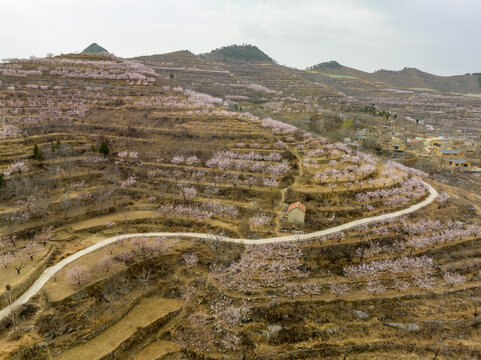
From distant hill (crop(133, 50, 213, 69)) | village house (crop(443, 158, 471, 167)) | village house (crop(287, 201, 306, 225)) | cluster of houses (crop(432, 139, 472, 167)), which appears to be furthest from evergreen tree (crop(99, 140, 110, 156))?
village house (crop(443, 158, 471, 167))

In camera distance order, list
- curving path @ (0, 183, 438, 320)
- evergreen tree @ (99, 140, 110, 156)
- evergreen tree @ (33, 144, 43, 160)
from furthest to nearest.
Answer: evergreen tree @ (99, 140, 110, 156) < evergreen tree @ (33, 144, 43, 160) < curving path @ (0, 183, 438, 320)

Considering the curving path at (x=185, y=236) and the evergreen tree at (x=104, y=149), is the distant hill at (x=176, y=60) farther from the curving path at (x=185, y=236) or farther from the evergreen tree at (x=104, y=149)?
the curving path at (x=185, y=236)

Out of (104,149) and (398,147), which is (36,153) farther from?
(398,147)

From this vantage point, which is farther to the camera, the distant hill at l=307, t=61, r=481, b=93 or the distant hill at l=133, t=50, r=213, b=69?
the distant hill at l=307, t=61, r=481, b=93

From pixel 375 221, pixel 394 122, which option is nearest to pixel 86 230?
pixel 375 221

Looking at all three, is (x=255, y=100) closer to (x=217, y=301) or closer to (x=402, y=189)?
(x=402, y=189)

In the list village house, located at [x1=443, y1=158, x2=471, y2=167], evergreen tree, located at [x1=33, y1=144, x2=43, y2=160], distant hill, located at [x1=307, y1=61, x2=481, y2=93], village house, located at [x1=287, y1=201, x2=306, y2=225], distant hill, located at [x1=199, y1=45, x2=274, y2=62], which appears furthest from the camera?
distant hill, located at [x1=307, y1=61, x2=481, y2=93]

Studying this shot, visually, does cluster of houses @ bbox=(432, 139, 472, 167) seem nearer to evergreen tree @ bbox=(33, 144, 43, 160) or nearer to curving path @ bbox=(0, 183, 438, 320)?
curving path @ bbox=(0, 183, 438, 320)
